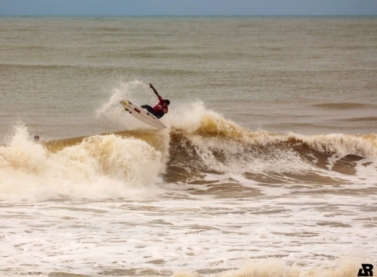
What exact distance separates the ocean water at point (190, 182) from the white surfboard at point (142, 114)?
0.26m

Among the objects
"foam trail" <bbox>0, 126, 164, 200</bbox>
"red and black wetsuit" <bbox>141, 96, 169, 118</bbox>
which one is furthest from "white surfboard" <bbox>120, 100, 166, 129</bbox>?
"foam trail" <bbox>0, 126, 164, 200</bbox>

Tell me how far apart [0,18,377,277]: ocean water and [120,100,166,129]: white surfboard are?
26cm

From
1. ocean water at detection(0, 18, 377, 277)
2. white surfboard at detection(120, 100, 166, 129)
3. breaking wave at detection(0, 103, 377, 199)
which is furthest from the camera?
white surfboard at detection(120, 100, 166, 129)

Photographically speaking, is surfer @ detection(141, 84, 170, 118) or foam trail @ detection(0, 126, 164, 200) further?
surfer @ detection(141, 84, 170, 118)

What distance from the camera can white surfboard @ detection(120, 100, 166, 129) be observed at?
66.6ft

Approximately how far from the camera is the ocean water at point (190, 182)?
1144 cm

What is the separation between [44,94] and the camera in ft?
106

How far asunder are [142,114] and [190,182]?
3084 millimetres

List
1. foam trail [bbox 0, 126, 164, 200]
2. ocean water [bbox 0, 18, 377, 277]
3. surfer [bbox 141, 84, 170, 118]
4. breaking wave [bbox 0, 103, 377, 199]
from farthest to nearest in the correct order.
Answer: surfer [bbox 141, 84, 170, 118] → breaking wave [bbox 0, 103, 377, 199] → foam trail [bbox 0, 126, 164, 200] → ocean water [bbox 0, 18, 377, 277]

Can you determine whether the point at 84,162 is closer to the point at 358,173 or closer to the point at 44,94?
the point at 358,173

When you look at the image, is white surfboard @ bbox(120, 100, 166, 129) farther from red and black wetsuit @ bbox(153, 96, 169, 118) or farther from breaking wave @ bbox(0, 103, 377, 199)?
breaking wave @ bbox(0, 103, 377, 199)

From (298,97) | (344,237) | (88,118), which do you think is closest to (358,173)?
(344,237)

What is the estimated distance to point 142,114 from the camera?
20688 millimetres

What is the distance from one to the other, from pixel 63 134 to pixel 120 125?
6.94 ft
